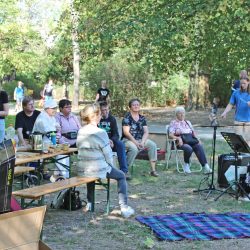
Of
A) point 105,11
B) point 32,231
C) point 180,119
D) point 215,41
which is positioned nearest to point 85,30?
point 105,11

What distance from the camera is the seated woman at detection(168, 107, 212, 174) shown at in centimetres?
950

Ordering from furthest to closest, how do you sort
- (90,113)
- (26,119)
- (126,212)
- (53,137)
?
(26,119) < (53,137) < (90,113) < (126,212)

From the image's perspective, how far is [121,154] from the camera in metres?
8.75

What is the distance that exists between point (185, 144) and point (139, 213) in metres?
3.32

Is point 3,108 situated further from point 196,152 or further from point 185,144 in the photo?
point 196,152

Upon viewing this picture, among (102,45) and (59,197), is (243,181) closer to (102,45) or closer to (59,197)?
A: (59,197)

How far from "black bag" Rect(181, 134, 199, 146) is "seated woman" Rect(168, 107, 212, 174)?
0.04 metres

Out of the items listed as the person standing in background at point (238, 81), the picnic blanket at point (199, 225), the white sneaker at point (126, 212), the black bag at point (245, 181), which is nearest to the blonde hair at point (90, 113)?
the white sneaker at point (126, 212)

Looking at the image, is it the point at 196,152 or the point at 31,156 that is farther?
the point at 196,152

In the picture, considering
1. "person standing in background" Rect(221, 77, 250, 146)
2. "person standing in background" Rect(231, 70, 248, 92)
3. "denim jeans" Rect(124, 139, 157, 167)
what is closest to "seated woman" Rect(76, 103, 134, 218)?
"denim jeans" Rect(124, 139, 157, 167)

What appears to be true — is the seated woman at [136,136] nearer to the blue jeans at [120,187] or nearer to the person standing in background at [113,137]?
the person standing in background at [113,137]

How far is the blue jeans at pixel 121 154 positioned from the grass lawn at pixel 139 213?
10.5 inches

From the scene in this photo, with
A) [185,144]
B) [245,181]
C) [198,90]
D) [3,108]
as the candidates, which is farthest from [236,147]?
[198,90]

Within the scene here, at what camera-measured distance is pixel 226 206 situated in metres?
6.94
